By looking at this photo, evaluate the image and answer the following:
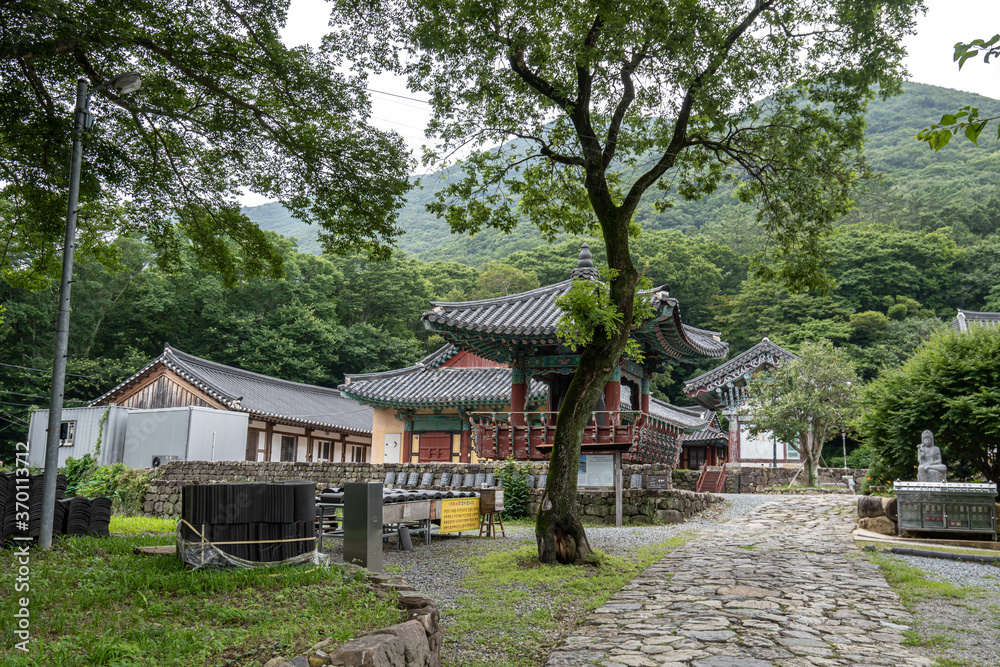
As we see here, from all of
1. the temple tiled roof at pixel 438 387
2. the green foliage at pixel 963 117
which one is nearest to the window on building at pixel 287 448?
the temple tiled roof at pixel 438 387

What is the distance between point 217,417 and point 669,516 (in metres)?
17.9

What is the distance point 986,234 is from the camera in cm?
4597

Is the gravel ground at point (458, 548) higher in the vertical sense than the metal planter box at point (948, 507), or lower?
lower

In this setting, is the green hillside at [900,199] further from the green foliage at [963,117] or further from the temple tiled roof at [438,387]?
the green foliage at [963,117]

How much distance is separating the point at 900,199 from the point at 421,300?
37322mm

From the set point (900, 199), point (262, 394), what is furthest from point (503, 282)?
point (900, 199)

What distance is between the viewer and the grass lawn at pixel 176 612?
346 centimetres

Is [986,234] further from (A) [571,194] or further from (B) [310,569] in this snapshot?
(B) [310,569]

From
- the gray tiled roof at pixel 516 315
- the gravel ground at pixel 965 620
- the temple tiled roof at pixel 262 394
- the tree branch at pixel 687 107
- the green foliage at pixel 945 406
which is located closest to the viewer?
the gravel ground at pixel 965 620

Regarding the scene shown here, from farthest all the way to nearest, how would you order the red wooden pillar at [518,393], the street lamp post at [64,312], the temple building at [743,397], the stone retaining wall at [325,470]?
the temple building at [743,397]
the stone retaining wall at [325,470]
the red wooden pillar at [518,393]
the street lamp post at [64,312]

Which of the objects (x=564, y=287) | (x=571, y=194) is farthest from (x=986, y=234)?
(x=571, y=194)

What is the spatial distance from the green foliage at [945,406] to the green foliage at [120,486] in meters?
19.4

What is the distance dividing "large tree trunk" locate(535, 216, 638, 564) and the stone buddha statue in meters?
6.90

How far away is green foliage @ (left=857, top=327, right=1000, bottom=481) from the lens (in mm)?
12359
